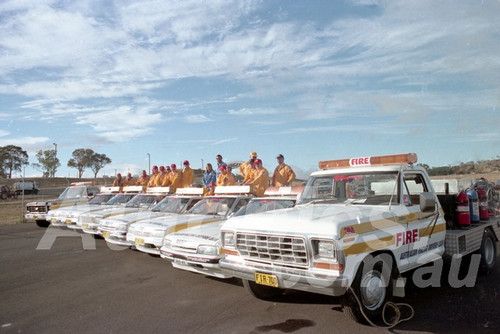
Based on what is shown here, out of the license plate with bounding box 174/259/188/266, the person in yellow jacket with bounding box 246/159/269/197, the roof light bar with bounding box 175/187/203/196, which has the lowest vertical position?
the license plate with bounding box 174/259/188/266

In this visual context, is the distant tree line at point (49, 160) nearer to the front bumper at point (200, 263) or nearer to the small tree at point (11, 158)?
the small tree at point (11, 158)

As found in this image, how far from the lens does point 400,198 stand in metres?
5.60

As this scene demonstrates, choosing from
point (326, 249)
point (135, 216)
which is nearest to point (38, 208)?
point (135, 216)

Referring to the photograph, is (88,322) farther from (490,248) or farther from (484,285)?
(490,248)

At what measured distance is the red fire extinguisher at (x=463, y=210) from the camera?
677 cm

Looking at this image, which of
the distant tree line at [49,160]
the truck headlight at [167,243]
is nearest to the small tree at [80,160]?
the distant tree line at [49,160]

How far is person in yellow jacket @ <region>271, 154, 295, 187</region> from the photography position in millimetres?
11367

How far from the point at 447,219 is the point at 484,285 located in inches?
44.8

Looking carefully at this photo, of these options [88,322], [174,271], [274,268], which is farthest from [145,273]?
[274,268]

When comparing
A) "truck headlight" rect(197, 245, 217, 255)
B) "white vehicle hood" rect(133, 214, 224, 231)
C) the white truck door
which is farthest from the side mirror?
"white vehicle hood" rect(133, 214, 224, 231)

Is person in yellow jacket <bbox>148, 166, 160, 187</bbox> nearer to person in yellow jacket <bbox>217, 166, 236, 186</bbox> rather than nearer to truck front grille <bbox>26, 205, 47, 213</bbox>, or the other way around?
truck front grille <bbox>26, 205, 47, 213</bbox>

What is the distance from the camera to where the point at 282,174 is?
11430mm

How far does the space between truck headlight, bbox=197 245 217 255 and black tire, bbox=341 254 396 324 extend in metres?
2.25

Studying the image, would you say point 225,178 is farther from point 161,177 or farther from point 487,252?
point 487,252
